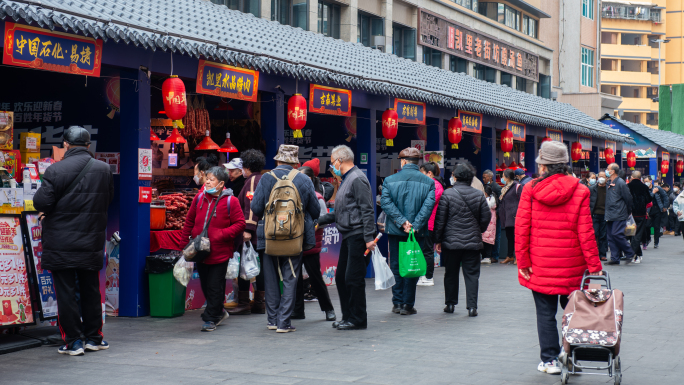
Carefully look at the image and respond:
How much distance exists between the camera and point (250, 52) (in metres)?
10.3

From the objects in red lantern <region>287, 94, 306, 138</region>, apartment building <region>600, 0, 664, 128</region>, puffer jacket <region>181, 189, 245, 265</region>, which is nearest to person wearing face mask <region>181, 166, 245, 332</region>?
puffer jacket <region>181, 189, 245, 265</region>

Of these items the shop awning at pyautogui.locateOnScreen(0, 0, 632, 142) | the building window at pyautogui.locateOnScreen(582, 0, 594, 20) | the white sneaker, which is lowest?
the white sneaker

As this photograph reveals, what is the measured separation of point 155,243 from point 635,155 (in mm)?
26816

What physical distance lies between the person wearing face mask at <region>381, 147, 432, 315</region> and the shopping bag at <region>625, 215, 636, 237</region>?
792cm

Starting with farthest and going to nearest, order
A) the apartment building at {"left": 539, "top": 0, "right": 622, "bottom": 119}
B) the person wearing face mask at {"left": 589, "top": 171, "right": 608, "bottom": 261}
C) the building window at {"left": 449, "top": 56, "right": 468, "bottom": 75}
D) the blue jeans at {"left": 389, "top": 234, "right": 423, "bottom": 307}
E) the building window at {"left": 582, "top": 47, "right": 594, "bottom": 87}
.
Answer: the building window at {"left": 582, "top": 47, "right": 594, "bottom": 87}
the apartment building at {"left": 539, "top": 0, "right": 622, "bottom": 119}
the building window at {"left": 449, "top": 56, "right": 468, "bottom": 75}
the person wearing face mask at {"left": 589, "top": 171, "right": 608, "bottom": 261}
the blue jeans at {"left": 389, "top": 234, "right": 423, "bottom": 307}

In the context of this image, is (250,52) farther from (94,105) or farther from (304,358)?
(304,358)

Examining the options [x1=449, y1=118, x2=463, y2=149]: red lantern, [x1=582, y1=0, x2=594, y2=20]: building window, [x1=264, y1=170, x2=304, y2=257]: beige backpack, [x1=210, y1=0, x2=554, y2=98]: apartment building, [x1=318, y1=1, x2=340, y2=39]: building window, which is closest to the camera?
[x1=264, y1=170, x2=304, y2=257]: beige backpack

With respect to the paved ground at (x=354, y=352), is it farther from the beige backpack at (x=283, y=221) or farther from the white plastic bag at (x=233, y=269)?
the beige backpack at (x=283, y=221)

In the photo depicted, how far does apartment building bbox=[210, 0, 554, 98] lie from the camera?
23.5m

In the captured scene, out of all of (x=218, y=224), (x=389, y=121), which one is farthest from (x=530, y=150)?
(x=218, y=224)

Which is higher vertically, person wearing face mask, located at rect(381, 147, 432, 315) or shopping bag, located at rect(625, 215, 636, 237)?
person wearing face mask, located at rect(381, 147, 432, 315)

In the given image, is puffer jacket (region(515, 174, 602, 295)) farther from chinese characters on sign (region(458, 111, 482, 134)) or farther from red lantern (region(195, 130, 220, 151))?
chinese characters on sign (region(458, 111, 482, 134))

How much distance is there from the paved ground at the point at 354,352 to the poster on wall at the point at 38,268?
566 millimetres

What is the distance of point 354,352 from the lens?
7094 millimetres
